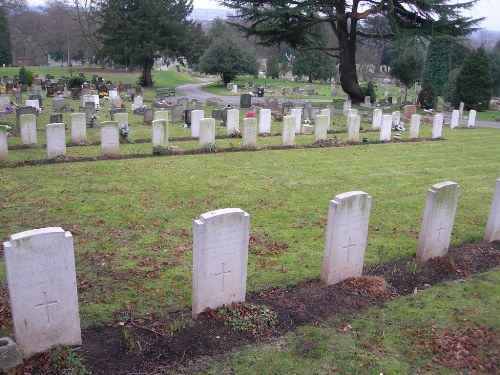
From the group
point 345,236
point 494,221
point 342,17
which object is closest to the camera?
point 345,236

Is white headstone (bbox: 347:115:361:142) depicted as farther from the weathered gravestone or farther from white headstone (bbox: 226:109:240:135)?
the weathered gravestone

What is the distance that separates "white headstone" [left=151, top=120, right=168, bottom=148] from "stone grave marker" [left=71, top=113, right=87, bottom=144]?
Answer: 2.92 metres

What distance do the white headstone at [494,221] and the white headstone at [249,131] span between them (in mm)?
9753

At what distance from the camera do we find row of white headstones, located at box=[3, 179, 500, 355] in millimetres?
4703

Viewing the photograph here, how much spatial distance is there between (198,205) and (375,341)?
5.59m

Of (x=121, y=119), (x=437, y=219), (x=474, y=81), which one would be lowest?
(x=437, y=219)

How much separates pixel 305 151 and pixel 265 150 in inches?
56.1

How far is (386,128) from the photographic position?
65.6ft

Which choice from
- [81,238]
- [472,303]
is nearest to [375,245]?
[472,303]

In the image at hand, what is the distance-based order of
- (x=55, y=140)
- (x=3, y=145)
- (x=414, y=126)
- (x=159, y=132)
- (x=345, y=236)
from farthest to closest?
(x=414, y=126)
(x=159, y=132)
(x=55, y=140)
(x=3, y=145)
(x=345, y=236)

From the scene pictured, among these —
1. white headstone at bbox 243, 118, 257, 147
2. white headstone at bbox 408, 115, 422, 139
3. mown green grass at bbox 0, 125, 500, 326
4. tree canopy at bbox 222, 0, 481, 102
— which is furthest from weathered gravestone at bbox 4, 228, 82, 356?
tree canopy at bbox 222, 0, 481, 102

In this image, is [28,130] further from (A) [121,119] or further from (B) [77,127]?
(A) [121,119]

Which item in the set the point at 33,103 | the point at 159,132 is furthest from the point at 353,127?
the point at 33,103

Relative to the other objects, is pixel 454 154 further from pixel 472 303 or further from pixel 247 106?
pixel 247 106
